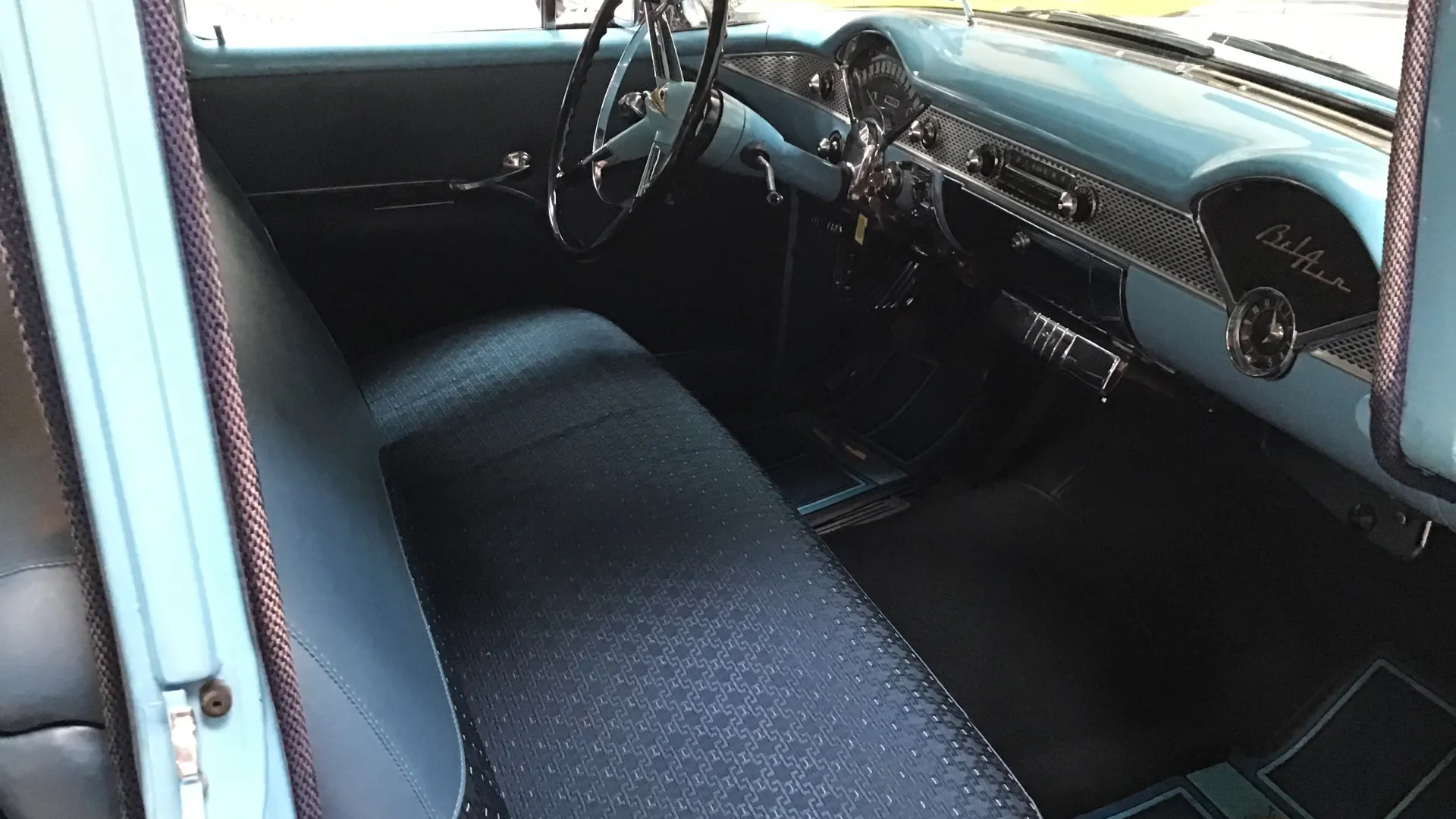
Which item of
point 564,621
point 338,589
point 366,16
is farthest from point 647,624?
point 366,16

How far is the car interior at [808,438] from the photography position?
0.84m

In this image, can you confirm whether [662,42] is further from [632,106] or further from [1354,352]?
[1354,352]

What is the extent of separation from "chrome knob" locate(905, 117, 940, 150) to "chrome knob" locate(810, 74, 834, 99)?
213 millimetres

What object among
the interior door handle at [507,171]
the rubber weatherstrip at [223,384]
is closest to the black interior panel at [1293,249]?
the rubber weatherstrip at [223,384]

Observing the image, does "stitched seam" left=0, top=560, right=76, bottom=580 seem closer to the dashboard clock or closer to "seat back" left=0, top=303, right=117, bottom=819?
"seat back" left=0, top=303, right=117, bottom=819

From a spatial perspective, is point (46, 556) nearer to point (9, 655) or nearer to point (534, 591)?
point (9, 655)

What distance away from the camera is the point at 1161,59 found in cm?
122

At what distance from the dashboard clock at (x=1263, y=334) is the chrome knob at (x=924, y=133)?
56 centimetres

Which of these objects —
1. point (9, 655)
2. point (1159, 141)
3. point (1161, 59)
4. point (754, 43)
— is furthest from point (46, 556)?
point (754, 43)

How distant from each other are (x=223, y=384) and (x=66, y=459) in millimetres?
76

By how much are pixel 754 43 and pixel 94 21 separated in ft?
4.89

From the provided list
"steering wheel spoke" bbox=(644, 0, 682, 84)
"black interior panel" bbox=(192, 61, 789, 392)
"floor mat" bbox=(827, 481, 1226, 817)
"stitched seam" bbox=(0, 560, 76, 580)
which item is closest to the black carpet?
"floor mat" bbox=(827, 481, 1226, 817)

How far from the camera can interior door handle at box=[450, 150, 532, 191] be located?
5.72ft

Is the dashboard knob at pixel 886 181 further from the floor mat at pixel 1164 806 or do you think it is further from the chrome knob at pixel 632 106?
the floor mat at pixel 1164 806
